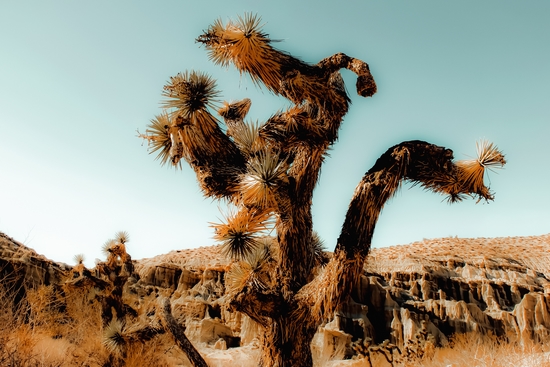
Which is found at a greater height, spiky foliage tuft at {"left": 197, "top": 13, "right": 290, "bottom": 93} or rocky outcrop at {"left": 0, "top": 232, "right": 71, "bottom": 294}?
spiky foliage tuft at {"left": 197, "top": 13, "right": 290, "bottom": 93}

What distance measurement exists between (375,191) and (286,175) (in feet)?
4.25

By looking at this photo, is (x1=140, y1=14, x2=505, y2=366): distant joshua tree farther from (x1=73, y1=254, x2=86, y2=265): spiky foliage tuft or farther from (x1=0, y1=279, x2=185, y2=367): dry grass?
(x1=73, y1=254, x2=86, y2=265): spiky foliage tuft

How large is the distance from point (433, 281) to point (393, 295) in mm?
3088

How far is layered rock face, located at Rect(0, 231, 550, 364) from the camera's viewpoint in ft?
54.4

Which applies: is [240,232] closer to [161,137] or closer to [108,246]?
[161,137]

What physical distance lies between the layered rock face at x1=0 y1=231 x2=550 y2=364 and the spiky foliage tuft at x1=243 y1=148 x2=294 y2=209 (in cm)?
1069

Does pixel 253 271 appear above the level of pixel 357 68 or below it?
below

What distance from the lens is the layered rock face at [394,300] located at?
1659 cm

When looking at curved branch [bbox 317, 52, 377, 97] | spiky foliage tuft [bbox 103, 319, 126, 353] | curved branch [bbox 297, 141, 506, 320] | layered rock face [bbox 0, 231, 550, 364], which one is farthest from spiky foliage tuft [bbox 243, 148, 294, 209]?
layered rock face [bbox 0, 231, 550, 364]

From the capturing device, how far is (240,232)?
16.5ft

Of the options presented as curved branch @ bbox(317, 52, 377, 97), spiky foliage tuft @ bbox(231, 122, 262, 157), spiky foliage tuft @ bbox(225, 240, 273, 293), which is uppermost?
curved branch @ bbox(317, 52, 377, 97)

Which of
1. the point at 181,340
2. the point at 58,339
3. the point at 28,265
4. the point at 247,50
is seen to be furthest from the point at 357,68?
the point at 28,265

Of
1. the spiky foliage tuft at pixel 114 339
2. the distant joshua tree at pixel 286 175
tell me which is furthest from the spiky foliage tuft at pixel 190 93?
the spiky foliage tuft at pixel 114 339

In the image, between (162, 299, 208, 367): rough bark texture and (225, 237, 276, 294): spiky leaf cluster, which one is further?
(162, 299, 208, 367): rough bark texture
